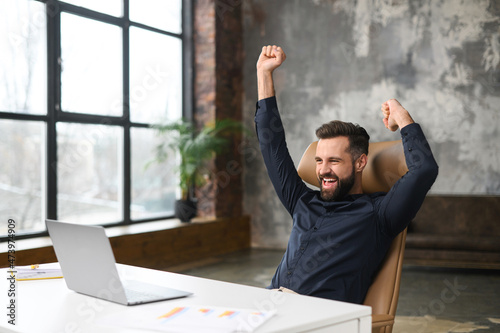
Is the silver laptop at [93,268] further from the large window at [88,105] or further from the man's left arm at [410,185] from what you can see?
the large window at [88,105]

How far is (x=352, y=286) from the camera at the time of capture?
6.52 feet

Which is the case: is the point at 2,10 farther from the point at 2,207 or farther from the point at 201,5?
the point at 201,5

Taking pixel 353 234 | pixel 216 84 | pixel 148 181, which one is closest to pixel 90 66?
pixel 148 181

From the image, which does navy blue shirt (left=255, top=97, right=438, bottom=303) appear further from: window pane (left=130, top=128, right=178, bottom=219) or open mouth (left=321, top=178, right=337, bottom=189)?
window pane (left=130, top=128, right=178, bottom=219)

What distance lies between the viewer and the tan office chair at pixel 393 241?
76.2 inches

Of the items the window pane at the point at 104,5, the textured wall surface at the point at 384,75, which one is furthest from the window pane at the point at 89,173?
the textured wall surface at the point at 384,75

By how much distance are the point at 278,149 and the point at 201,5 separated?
4.78 meters

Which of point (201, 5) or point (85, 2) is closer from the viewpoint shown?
point (85, 2)

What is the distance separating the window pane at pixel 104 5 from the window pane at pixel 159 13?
19 centimetres

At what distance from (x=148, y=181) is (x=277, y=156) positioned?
397 cm

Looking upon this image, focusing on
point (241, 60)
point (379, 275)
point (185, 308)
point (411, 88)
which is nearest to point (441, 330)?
point (379, 275)

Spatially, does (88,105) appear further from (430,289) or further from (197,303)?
(197,303)

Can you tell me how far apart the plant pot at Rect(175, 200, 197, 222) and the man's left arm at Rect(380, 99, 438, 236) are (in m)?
4.33

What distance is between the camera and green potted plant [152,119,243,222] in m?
6.00
